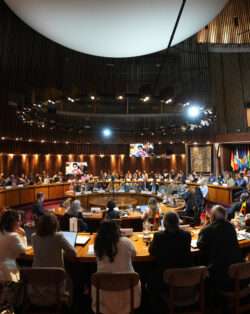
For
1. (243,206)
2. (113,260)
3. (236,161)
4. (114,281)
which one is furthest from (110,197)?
(236,161)

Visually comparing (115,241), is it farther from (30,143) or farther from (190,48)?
(190,48)

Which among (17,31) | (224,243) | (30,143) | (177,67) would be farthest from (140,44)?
(224,243)

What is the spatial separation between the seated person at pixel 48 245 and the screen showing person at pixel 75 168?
12948 millimetres

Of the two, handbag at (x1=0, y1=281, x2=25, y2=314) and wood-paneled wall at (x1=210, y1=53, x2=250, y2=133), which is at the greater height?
wood-paneled wall at (x1=210, y1=53, x2=250, y2=133)

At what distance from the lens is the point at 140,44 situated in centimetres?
1269

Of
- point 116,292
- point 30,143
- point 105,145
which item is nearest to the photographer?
point 116,292

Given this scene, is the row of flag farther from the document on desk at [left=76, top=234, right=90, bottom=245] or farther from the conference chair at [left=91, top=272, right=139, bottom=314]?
the conference chair at [left=91, top=272, right=139, bottom=314]

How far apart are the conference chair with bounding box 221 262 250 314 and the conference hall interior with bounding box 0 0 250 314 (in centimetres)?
2

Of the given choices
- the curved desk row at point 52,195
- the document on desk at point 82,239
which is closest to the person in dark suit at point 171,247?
the document on desk at point 82,239

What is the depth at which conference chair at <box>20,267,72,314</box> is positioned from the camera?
2332 mm

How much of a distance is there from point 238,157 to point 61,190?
10555 mm

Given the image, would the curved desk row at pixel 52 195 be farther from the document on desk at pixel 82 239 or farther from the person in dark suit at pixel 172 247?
the person in dark suit at pixel 172 247

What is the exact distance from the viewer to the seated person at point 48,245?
2596 mm

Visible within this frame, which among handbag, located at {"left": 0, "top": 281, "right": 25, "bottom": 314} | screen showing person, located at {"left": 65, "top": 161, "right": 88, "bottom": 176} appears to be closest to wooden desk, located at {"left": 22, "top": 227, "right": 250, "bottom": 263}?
handbag, located at {"left": 0, "top": 281, "right": 25, "bottom": 314}
